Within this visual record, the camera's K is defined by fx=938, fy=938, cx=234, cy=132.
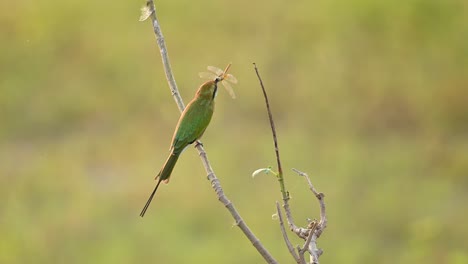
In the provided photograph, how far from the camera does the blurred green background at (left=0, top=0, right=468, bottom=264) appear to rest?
14.8 feet

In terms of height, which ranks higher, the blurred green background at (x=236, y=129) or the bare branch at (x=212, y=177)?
the blurred green background at (x=236, y=129)

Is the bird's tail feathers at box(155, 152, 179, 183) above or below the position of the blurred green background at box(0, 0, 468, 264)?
below

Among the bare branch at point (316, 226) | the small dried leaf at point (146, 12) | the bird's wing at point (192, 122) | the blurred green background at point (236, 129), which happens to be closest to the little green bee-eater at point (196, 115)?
the bird's wing at point (192, 122)

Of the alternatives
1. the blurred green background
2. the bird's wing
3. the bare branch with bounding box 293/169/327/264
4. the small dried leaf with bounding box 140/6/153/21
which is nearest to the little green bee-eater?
the bird's wing

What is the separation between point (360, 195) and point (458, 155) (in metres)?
0.70

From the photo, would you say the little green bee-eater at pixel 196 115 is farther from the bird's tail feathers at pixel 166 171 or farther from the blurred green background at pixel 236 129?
the blurred green background at pixel 236 129

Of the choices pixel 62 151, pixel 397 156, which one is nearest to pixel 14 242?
pixel 62 151

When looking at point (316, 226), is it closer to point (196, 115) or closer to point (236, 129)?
point (196, 115)

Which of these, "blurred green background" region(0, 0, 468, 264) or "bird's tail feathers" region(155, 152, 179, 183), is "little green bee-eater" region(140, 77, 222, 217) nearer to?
"bird's tail feathers" region(155, 152, 179, 183)

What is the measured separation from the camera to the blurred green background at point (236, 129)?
4516 mm

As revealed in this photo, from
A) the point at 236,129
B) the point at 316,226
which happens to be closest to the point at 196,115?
the point at 316,226

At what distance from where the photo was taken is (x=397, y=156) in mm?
5152

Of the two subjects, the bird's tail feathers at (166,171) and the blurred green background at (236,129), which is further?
the blurred green background at (236,129)

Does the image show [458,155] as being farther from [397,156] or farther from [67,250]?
[67,250]
